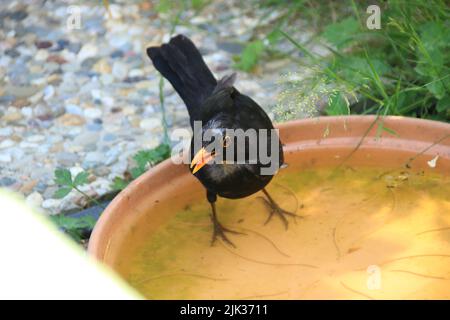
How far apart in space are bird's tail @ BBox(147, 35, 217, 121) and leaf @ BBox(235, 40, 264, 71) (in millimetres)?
1104

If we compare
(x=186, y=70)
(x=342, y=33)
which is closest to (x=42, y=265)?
(x=186, y=70)

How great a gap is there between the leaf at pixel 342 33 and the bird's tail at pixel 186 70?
75cm

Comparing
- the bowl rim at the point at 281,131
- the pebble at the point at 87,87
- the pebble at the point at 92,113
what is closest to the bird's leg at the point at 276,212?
the bowl rim at the point at 281,131

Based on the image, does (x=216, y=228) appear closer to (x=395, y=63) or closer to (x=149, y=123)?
(x=149, y=123)

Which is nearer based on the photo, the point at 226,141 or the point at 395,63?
the point at 226,141

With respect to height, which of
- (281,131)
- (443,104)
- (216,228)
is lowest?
(216,228)

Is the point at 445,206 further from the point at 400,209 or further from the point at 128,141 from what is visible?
the point at 128,141

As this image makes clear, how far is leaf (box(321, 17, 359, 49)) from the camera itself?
13.7 ft

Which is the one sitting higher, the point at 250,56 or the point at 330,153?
the point at 250,56

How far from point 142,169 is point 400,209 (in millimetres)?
1300

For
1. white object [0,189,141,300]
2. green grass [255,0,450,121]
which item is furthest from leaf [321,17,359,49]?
white object [0,189,141,300]

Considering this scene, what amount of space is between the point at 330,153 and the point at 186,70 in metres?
0.80

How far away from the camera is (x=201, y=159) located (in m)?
3.12

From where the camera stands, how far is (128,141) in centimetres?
450
